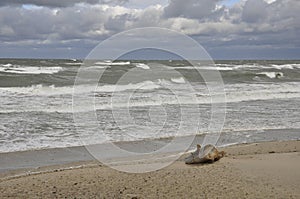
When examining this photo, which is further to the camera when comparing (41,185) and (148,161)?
(148,161)

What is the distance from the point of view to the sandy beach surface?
5.49 m

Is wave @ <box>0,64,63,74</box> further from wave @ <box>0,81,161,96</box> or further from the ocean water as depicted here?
the ocean water

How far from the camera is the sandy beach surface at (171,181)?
18.0 ft

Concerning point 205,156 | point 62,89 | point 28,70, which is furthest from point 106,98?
point 28,70

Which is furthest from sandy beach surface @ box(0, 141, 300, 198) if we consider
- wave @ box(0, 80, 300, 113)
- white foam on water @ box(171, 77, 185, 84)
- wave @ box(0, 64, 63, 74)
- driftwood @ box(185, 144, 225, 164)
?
wave @ box(0, 64, 63, 74)

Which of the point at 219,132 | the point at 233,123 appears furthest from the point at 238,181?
the point at 233,123

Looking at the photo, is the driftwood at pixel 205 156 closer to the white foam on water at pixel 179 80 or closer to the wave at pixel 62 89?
the wave at pixel 62 89

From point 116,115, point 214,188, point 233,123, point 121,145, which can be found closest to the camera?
point 214,188

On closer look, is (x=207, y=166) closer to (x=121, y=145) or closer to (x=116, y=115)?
(x=121, y=145)

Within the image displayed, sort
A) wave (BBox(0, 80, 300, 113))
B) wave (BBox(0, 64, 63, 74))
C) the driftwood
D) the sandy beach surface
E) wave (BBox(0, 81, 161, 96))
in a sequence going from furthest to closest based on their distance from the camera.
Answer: wave (BBox(0, 64, 63, 74))
wave (BBox(0, 81, 161, 96))
wave (BBox(0, 80, 300, 113))
the driftwood
the sandy beach surface

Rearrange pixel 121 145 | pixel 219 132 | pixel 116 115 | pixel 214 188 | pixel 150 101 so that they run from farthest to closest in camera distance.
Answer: pixel 150 101
pixel 116 115
pixel 219 132
pixel 121 145
pixel 214 188

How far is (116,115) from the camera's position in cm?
1469

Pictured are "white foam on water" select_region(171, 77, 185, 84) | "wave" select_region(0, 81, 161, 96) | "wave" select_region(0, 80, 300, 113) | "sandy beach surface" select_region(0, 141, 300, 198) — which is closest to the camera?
"sandy beach surface" select_region(0, 141, 300, 198)

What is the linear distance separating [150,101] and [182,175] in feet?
40.3
